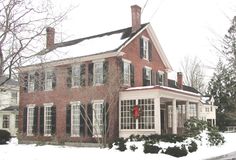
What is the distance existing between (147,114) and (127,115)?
1831 mm

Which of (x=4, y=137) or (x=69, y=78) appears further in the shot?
(x=4, y=137)

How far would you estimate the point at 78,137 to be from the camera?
27891 mm

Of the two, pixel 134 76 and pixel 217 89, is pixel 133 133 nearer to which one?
pixel 134 76

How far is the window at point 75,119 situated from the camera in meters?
28.2

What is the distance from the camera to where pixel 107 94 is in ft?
84.9

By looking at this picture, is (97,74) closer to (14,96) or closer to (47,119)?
(47,119)

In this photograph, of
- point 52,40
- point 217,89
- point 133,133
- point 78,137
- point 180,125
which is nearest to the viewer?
point 52,40

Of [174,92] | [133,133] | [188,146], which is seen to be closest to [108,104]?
[133,133]

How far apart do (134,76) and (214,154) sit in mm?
9944

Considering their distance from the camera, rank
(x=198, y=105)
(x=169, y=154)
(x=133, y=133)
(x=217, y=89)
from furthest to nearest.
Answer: (x=217, y=89), (x=198, y=105), (x=133, y=133), (x=169, y=154)

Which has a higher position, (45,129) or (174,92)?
(174,92)

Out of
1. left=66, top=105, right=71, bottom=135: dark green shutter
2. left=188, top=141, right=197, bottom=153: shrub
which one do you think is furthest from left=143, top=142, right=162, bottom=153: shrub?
left=66, top=105, right=71, bottom=135: dark green shutter

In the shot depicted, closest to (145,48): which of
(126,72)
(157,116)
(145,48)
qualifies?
(145,48)

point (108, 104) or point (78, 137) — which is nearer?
point (108, 104)
